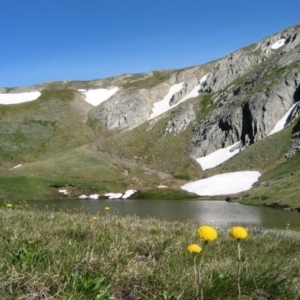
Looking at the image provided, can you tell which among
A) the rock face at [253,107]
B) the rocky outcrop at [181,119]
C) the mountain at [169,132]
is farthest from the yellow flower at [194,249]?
the rocky outcrop at [181,119]

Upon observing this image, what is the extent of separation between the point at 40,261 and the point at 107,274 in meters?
1.01

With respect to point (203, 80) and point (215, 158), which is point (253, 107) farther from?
point (203, 80)

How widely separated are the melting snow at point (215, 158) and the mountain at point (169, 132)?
459mm

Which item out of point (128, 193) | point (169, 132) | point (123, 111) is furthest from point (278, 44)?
point (128, 193)

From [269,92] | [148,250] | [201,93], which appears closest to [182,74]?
[201,93]

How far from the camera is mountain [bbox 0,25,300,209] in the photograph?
90188 mm

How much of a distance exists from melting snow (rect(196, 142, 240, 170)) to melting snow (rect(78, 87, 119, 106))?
79049 mm

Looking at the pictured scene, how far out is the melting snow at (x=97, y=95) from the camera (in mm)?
183688

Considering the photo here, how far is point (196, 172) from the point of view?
109562 millimetres

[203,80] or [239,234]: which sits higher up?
[203,80]

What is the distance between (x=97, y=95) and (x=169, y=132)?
234ft

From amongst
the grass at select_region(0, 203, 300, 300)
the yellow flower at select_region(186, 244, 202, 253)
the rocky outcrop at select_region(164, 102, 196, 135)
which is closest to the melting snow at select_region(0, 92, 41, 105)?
the rocky outcrop at select_region(164, 102, 196, 135)

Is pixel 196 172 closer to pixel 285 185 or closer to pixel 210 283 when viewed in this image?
pixel 285 185

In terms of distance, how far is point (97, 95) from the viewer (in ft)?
628
